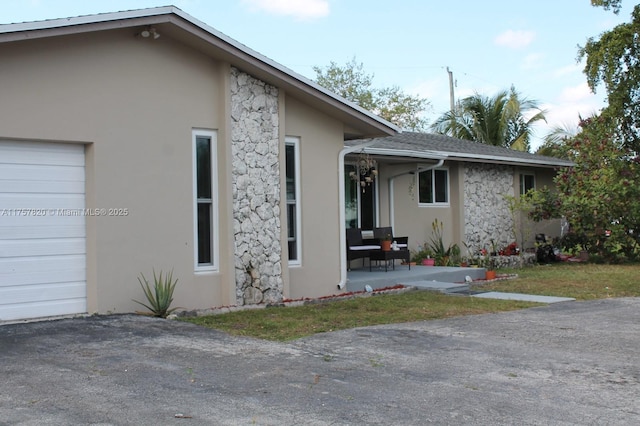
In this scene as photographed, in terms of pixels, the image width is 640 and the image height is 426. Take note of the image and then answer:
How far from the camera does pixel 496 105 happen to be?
117 feet

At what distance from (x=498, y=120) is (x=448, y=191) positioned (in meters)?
17.5

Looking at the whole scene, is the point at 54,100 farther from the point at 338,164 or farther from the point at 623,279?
the point at 623,279

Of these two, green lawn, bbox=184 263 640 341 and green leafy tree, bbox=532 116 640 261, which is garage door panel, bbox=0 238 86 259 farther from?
green leafy tree, bbox=532 116 640 261

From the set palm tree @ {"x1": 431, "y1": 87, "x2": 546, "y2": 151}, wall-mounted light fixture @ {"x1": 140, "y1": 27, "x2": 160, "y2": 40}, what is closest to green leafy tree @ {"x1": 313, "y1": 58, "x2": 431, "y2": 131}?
palm tree @ {"x1": 431, "y1": 87, "x2": 546, "y2": 151}

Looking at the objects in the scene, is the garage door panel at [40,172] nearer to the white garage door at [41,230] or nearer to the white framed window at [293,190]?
the white garage door at [41,230]

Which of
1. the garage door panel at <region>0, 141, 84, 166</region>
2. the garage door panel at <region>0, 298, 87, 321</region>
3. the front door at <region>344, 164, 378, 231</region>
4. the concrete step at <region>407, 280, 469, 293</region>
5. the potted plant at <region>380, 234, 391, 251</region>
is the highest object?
the garage door panel at <region>0, 141, 84, 166</region>

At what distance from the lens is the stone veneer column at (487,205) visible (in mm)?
19406

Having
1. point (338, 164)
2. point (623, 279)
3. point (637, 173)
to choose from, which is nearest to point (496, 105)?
point (637, 173)

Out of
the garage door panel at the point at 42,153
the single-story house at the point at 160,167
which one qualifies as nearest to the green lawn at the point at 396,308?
the single-story house at the point at 160,167

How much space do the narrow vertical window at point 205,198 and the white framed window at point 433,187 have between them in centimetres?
846

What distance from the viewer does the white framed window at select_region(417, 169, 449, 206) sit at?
18.6 metres

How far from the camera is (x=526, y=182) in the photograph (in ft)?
72.2

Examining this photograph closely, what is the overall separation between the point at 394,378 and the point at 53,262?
5227mm

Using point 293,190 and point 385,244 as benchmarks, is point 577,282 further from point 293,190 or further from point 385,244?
point 293,190
